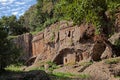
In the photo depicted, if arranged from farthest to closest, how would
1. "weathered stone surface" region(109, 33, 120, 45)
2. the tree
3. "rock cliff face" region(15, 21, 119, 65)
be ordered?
"rock cliff face" region(15, 21, 119, 65)
"weathered stone surface" region(109, 33, 120, 45)
the tree

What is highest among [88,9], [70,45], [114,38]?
[88,9]

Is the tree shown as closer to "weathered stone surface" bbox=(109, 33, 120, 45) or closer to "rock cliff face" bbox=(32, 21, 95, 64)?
"weathered stone surface" bbox=(109, 33, 120, 45)

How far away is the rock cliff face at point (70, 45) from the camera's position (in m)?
35.7

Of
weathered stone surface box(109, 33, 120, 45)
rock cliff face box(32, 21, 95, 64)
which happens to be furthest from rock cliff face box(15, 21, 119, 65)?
weathered stone surface box(109, 33, 120, 45)

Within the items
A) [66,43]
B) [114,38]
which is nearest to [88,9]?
[114,38]

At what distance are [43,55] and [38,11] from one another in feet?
51.3

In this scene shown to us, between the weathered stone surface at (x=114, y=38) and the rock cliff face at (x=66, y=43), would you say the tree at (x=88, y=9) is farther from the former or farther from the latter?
the rock cliff face at (x=66, y=43)

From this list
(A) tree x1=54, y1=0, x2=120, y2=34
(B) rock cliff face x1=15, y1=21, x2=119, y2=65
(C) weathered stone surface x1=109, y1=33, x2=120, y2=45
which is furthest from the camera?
(B) rock cliff face x1=15, y1=21, x2=119, y2=65

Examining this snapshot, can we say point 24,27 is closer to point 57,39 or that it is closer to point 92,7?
point 57,39

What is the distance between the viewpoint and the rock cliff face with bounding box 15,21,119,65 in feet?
117

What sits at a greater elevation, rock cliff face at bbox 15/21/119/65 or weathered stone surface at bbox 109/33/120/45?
weathered stone surface at bbox 109/33/120/45

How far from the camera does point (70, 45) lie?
41.7 metres

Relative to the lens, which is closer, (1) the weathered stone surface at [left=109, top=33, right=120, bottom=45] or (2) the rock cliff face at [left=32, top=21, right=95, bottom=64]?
(1) the weathered stone surface at [left=109, top=33, right=120, bottom=45]

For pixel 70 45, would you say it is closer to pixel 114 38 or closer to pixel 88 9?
pixel 114 38
